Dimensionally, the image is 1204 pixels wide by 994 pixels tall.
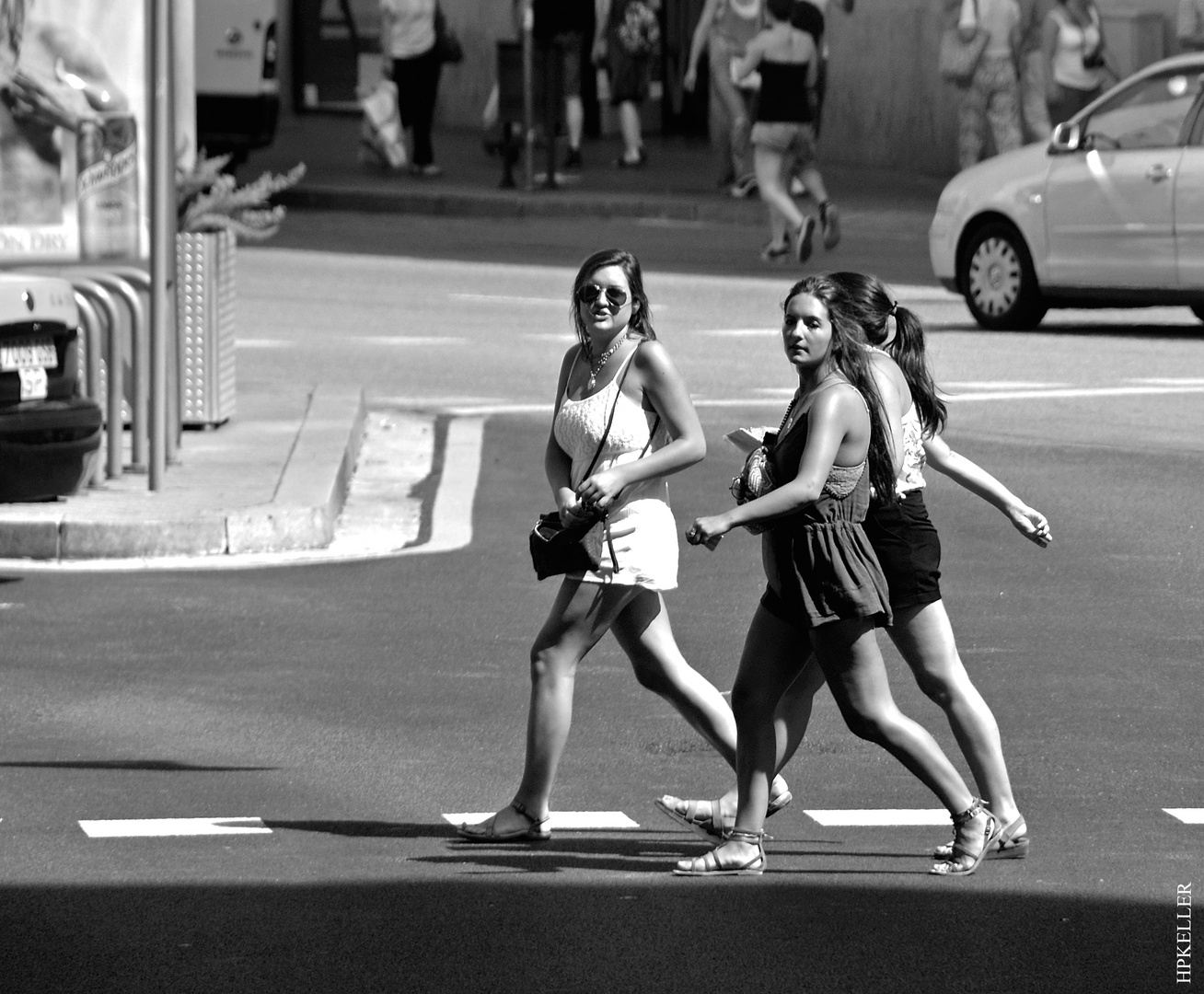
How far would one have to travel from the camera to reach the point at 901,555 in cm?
605

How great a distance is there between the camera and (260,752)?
281 inches

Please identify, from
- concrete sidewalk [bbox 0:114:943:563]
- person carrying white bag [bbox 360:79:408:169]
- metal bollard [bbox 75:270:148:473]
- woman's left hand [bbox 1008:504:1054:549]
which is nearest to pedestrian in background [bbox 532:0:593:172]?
person carrying white bag [bbox 360:79:408:169]

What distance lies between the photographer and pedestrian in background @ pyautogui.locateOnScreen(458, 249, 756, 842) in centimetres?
622

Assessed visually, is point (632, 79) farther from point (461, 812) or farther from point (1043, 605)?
point (461, 812)

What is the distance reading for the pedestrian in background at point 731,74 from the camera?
2684cm

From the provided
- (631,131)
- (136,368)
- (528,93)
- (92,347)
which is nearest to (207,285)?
(136,368)

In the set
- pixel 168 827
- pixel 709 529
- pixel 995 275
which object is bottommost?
pixel 995 275

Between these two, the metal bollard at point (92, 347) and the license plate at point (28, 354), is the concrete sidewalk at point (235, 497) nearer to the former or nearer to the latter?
the metal bollard at point (92, 347)

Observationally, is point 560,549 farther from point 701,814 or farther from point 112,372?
point 112,372

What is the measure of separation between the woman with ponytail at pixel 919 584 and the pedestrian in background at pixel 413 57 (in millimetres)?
23542

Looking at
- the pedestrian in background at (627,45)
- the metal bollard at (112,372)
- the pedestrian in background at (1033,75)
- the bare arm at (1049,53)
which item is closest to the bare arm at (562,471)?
the metal bollard at (112,372)

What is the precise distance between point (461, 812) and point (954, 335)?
11.2 metres

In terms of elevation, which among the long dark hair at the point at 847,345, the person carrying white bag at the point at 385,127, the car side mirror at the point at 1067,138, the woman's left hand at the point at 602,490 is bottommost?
the person carrying white bag at the point at 385,127

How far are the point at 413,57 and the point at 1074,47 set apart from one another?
308 inches
